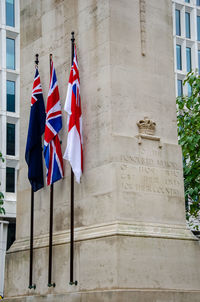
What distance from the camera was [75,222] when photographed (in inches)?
618

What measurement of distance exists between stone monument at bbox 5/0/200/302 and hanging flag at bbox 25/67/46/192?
393 mm

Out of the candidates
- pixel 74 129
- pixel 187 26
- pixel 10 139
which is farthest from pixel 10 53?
pixel 74 129

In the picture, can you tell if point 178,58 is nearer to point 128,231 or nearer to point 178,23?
point 178,23

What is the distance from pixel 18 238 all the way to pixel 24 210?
0.79 metres

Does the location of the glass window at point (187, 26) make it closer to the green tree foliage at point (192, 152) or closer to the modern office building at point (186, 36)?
the modern office building at point (186, 36)

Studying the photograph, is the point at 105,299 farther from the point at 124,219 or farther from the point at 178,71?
the point at 178,71

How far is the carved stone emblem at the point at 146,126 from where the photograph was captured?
15.5m

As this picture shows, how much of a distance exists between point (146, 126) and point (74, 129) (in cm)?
168

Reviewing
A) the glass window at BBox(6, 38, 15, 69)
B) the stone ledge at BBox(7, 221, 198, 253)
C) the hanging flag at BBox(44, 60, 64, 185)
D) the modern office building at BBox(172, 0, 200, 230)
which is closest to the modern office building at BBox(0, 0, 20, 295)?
the glass window at BBox(6, 38, 15, 69)

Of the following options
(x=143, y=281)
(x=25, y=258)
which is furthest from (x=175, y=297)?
(x=25, y=258)

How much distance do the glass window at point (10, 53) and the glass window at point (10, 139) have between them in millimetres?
4482

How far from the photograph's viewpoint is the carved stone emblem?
1554 cm

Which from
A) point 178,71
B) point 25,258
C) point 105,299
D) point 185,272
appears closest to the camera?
point 105,299

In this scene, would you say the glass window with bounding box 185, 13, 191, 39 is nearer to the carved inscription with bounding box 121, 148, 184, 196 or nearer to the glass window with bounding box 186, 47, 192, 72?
the glass window with bounding box 186, 47, 192, 72
